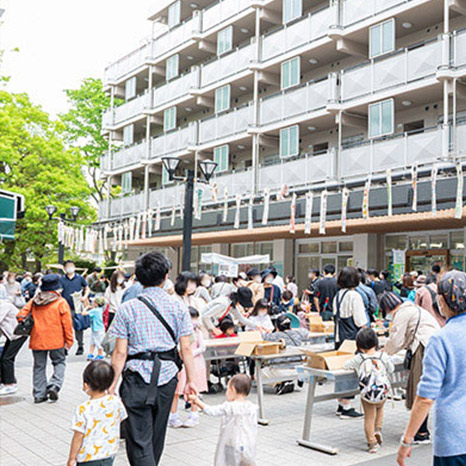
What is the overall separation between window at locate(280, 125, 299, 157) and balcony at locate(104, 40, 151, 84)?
1605cm

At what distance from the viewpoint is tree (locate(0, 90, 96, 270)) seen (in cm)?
3703

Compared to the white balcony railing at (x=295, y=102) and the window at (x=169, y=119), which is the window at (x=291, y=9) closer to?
the white balcony railing at (x=295, y=102)

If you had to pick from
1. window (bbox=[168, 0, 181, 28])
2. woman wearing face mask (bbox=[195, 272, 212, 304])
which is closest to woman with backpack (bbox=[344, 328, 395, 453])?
woman wearing face mask (bbox=[195, 272, 212, 304])

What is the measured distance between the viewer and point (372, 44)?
24172 millimetres

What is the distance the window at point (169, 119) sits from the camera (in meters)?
37.1

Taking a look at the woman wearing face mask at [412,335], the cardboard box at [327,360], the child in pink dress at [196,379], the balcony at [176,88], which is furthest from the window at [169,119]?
the woman wearing face mask at [412,335]

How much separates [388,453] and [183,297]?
373 centimetres

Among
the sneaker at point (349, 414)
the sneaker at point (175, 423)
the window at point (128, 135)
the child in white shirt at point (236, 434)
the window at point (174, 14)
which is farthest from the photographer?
the window at point (128, 135)

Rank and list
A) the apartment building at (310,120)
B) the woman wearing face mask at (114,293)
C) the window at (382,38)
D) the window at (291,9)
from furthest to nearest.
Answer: the window at (291,9)
the window at (382,38)
the apartment building at (310,120)
the woman wearing face mask at (114,293)

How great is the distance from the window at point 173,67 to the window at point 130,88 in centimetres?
469

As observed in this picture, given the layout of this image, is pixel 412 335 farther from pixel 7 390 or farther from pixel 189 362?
pixel 7 390

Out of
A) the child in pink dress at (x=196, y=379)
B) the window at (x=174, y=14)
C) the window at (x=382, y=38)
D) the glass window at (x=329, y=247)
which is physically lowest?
the child in pink dress at (x=196, y=379)

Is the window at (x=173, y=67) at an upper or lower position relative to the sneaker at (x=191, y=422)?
upper

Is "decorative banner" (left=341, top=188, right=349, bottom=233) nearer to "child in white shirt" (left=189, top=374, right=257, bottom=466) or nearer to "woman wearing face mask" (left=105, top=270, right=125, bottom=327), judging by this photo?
"woman wearing face mask" (left=105, top=270, right=125, bottom=327)
